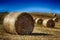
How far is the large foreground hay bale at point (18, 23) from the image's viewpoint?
16.6 feet

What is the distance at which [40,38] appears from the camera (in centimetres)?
445

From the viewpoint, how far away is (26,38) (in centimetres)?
442

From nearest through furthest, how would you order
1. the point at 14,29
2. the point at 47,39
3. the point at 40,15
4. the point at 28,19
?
the point at 47,39 < the point at 14,29 < the point at 28,19 < the point at 40,15

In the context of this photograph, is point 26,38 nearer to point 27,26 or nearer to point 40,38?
point 40,38

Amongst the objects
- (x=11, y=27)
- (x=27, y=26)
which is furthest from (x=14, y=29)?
(x=27, y=26)

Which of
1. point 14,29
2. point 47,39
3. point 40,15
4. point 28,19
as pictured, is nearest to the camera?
point 47,39

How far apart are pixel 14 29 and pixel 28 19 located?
522 millimetres

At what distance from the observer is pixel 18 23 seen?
516 centimetres

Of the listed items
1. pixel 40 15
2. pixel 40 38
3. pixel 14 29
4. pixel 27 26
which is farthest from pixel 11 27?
pixel 40 15

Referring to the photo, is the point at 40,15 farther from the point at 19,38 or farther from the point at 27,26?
the point at 19,38

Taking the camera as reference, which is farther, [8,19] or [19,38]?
[8,19]

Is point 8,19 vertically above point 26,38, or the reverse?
point 8,19

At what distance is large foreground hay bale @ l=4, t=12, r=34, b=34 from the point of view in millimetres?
5055

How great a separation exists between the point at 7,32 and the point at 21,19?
446mm
